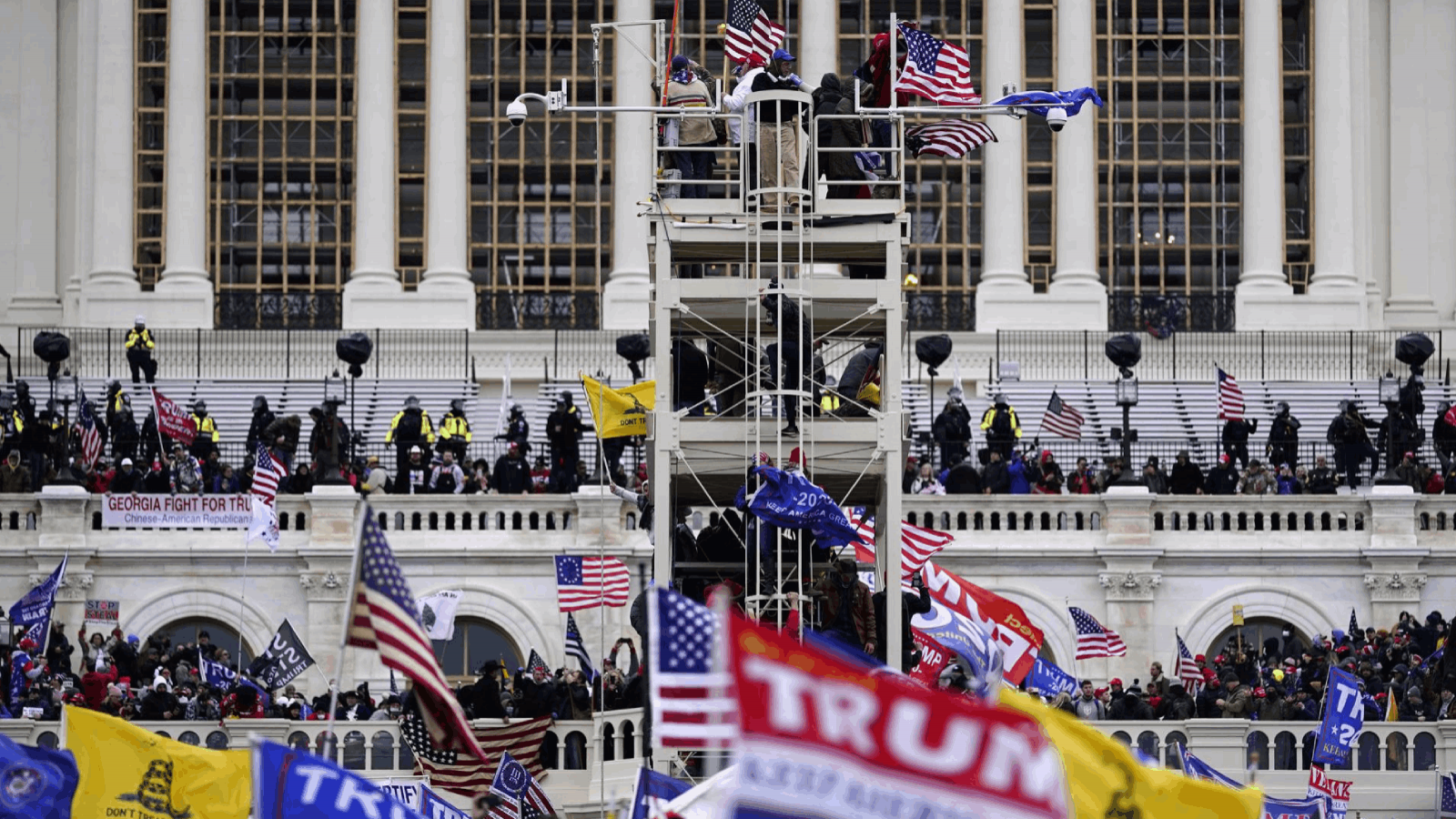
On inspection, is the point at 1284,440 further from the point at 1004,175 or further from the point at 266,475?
the point at 1004,175

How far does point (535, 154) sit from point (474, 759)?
46086 mm

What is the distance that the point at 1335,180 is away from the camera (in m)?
71.1

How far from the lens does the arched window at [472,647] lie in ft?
156

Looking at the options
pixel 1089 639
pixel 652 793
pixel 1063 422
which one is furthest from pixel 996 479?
pixel 652 793

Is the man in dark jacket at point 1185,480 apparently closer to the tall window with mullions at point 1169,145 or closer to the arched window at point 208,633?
the arched window at point 208,633

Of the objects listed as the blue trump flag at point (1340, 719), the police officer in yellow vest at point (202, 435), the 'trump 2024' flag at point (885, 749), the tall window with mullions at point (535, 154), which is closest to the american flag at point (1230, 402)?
the police officer in yellow vest at point (202, 435)

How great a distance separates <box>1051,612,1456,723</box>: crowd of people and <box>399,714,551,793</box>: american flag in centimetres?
556

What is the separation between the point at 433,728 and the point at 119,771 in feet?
16.4

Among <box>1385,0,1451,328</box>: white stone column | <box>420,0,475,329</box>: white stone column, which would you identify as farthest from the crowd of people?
<box>1385,0,1451,328</box>: white stone column

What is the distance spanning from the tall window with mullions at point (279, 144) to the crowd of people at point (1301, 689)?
3652cm

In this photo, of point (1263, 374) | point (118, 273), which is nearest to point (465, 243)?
point (118, 273)

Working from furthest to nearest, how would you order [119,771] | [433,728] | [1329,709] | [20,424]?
[20,424]
[1329,709]
[119,771]
[433,728]

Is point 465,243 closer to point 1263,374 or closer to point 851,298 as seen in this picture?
point 1263,374

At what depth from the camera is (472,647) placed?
47.6 metres
